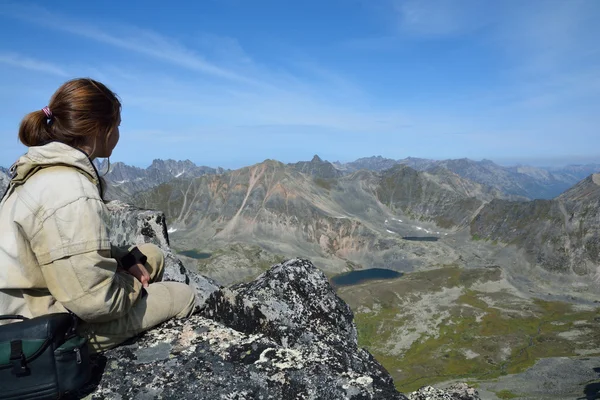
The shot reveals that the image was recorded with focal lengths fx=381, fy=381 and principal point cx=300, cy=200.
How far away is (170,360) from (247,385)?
120 cm

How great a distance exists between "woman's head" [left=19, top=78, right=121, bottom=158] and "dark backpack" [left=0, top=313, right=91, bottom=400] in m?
2.34

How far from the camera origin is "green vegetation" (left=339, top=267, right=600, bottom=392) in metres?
84.8

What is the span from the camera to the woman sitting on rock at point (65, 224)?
14.8ft

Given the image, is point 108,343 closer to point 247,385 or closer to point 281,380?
point 247,385

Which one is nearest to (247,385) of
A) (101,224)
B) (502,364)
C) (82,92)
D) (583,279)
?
(101,224)

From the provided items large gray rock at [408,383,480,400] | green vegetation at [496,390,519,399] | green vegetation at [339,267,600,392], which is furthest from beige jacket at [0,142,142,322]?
green vegetation at [339,267,600,392]

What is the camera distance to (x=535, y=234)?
199m

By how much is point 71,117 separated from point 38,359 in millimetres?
2989

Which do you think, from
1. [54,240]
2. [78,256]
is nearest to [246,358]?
[78,256]

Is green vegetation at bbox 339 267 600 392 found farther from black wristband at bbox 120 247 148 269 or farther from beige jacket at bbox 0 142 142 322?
beige jacket at bbox 0 142 142 322

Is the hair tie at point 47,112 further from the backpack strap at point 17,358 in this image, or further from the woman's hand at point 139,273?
the backpack strap at point 17,358

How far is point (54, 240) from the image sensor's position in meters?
4.45

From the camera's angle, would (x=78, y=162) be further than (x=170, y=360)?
No

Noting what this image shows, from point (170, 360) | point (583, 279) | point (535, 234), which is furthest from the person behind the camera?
point (535, 234)
